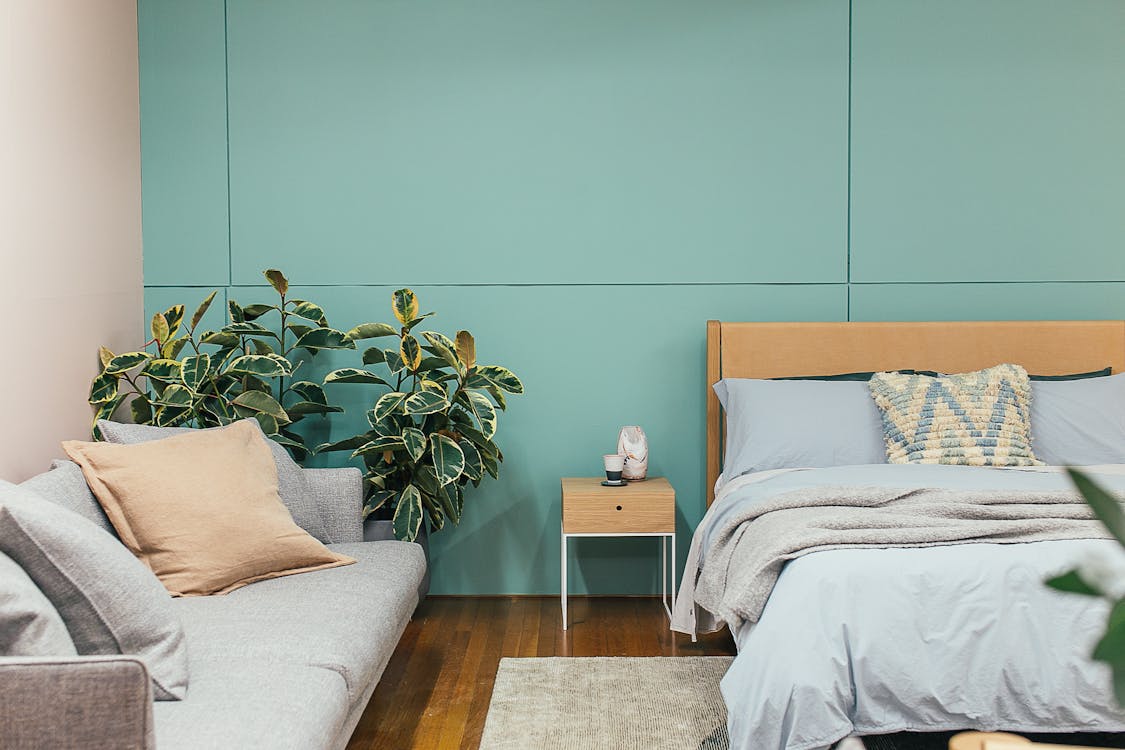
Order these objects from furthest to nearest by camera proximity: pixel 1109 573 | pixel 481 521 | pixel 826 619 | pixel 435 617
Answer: pixel 481 521 < pixel 435 617 < pixel 826 619 < pixel 1109 573

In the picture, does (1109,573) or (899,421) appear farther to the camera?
(899,421)

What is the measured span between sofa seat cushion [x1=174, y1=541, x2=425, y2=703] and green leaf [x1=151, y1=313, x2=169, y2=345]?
54.9 inches

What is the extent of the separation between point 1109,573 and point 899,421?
10.2 ft

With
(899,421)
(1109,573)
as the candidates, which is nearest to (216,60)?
→ (899,421)

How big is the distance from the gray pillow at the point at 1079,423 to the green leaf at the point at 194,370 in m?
3.08

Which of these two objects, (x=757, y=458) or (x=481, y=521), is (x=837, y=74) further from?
(x=481, y=521)

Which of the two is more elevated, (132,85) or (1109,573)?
(132,85)

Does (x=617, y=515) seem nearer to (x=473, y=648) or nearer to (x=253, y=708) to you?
(x=473, y=648)

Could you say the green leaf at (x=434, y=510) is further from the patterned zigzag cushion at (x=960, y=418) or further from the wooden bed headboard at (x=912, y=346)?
the patterned zigzag cushion at (x=960, y=418)

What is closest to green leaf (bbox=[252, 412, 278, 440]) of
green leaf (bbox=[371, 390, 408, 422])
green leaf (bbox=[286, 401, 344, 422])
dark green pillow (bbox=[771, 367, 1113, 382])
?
green leaf (bbox=[286, 401, 344, 422])

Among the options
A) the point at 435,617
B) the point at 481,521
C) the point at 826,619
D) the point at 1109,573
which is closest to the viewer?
the point at 1109,573

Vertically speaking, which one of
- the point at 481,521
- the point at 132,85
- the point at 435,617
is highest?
the point at 132,85

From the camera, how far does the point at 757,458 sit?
11.9 feet

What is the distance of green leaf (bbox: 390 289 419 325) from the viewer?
12.5ft
